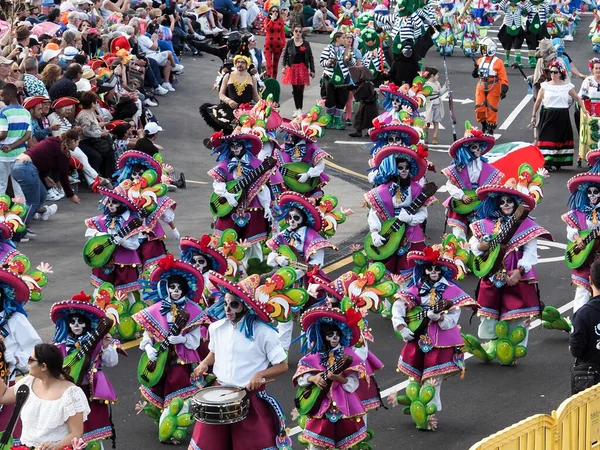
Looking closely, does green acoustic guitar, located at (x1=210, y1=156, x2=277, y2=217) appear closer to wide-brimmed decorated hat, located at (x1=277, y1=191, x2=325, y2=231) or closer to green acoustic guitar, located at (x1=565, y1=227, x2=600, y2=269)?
wide-brimmed decorated hat, located at (x1=277, y1=191, x2=325, y2=231)

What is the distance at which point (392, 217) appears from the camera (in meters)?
16.7

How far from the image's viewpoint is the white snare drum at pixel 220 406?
36.6ft

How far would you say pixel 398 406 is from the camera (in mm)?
14211

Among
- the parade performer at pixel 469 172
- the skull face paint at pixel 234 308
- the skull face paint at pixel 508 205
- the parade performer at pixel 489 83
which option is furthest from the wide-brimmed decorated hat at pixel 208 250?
the parade performer at pixel 489 83

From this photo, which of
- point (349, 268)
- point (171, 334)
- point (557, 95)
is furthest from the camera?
point (557, 95)

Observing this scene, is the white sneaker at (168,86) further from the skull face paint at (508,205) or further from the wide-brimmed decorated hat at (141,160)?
the skull face paint at (508,205)

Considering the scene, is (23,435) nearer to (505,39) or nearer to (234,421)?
(234,421)

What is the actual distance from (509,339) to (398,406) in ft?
5.79

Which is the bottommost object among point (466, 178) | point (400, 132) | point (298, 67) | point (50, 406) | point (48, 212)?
point (298, 67)

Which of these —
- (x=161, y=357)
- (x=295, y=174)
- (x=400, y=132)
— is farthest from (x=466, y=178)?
(x=161, y=357)

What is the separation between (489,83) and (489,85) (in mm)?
41

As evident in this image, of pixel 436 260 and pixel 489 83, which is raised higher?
pixel 436 260

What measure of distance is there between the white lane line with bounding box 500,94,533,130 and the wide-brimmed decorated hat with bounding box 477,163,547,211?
11647mm

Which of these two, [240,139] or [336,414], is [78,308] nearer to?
[336,414]
